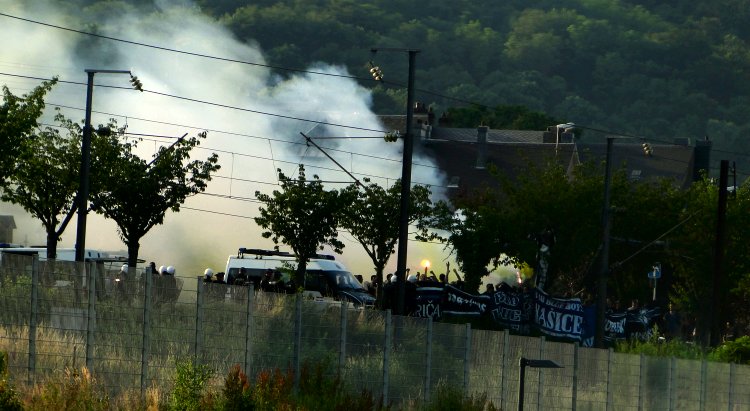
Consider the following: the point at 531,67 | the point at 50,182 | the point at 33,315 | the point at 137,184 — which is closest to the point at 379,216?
the point at 137,184

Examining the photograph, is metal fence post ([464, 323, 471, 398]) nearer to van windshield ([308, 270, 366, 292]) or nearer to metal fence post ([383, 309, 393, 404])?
metal fence post ([383, 309, 393, 404])

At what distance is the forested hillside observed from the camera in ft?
543

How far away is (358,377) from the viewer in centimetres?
2266

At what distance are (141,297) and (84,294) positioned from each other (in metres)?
0.83

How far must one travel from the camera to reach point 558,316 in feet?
136

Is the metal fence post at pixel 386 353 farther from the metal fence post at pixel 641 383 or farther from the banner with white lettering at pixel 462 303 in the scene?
the banner with white lettering at pixel 462 303

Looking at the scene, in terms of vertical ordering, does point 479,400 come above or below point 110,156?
below

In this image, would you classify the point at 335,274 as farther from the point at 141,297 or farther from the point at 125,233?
the point at 141,297

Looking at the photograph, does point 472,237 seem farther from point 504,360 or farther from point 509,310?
point 504,360

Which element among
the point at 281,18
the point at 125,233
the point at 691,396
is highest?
the point at 281,18

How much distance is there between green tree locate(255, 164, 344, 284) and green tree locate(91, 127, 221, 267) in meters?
2.96

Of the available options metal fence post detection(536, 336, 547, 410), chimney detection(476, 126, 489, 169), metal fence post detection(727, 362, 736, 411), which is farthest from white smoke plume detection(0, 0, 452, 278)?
metal fence post detection(536, 336, 547, 410)

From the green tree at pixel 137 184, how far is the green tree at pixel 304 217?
2956 millimetres

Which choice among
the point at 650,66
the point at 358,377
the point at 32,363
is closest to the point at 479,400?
the point at 358,377
